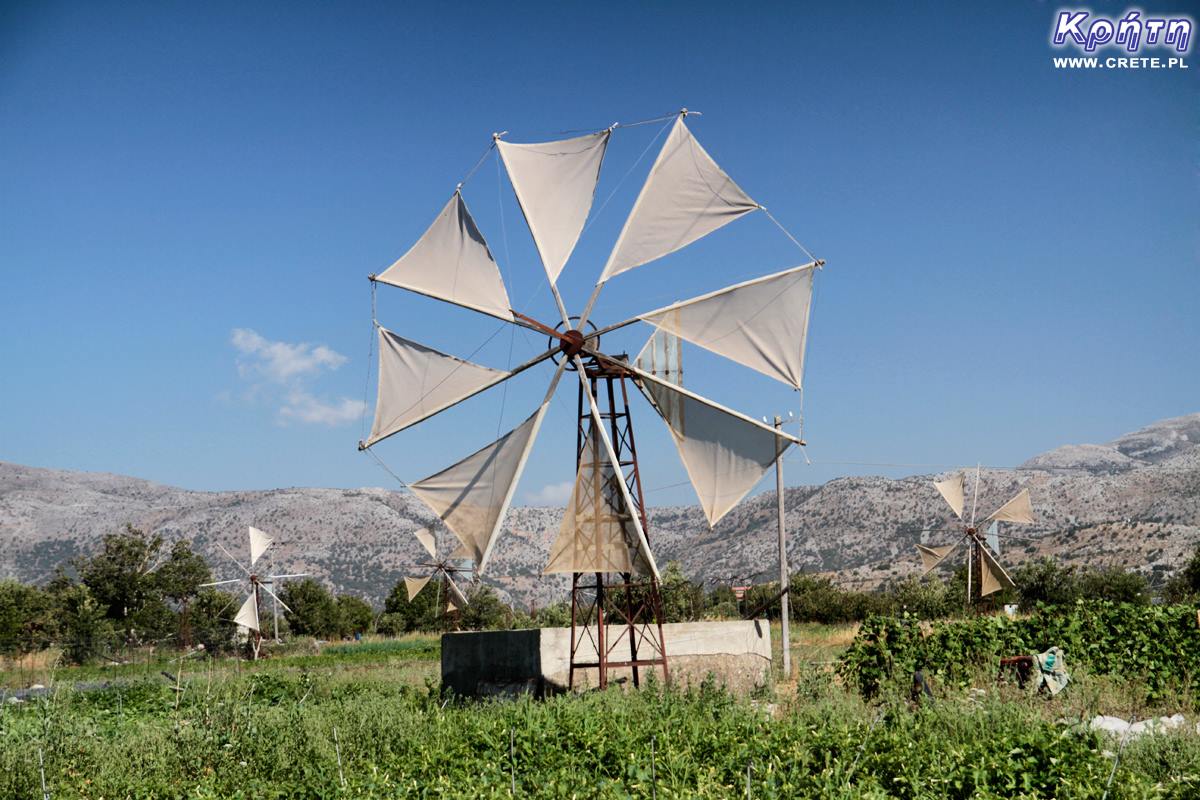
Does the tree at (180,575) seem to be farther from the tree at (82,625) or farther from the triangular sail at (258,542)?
the triangular sail at (258,542)

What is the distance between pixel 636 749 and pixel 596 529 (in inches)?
236

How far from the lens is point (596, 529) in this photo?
15.4 m

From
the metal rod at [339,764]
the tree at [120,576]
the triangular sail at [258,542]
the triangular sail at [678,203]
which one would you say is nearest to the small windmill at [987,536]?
the triangular sail at [678,203]

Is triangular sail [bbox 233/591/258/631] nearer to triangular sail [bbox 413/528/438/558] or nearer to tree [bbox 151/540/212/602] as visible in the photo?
Result: triangular sail [bbox 413/528/438/558]

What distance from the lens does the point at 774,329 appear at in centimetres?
1617

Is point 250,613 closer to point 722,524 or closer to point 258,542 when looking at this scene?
point 258,542

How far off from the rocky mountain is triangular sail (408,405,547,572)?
3033cm

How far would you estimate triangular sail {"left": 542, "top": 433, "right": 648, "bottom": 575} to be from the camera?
50.2 feet

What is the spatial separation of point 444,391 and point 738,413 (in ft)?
15.4

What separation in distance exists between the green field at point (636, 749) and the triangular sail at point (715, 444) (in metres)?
3.59

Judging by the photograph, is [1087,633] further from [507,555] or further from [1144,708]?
[507,555]

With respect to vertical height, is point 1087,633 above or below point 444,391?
below

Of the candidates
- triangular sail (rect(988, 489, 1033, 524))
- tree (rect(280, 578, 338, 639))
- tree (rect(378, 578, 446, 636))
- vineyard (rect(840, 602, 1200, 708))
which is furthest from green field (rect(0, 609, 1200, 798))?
tree (rect(280, 578, 338, 639))

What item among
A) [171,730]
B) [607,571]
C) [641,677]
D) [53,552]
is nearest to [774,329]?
[607,571]
